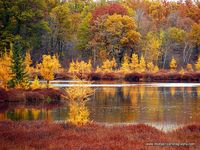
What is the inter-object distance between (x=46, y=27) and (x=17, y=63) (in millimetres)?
43769

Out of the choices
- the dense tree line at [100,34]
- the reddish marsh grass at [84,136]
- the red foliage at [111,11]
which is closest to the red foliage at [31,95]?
the reddish marsh grass at [84,136]

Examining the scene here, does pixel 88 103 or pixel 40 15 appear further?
pixel 40 15

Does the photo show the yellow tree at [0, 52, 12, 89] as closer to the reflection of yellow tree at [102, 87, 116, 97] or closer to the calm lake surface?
the calm lake surface

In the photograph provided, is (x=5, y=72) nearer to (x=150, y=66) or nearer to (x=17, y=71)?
(x=17, y=71)

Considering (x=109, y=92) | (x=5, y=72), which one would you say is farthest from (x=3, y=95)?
(x=109, y=92)

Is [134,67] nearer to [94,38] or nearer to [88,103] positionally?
[94,38]

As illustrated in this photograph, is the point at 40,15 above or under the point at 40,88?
above

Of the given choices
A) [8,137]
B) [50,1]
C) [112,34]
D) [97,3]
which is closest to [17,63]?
[8,137]

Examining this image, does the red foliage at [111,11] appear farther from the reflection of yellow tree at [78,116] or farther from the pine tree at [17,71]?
the reflection of yellow tree at [78,116]

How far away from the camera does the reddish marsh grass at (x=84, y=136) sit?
15133 mm

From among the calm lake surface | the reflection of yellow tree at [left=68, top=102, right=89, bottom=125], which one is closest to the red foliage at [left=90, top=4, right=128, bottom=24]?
the calm lake surface

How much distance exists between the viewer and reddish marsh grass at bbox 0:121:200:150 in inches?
596

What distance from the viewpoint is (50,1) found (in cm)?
9912

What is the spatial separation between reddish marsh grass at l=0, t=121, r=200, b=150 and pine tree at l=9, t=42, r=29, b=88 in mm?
18545
